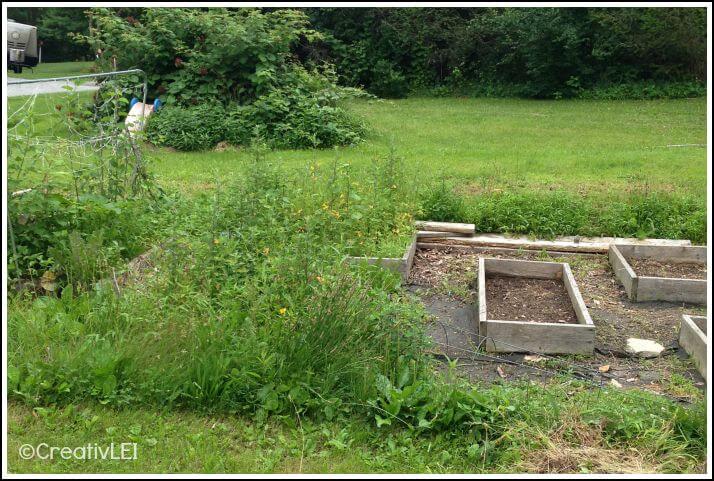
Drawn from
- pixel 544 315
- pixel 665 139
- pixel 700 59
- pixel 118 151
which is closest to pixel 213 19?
pixel 118 151

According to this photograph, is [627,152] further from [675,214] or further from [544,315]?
[544,315]

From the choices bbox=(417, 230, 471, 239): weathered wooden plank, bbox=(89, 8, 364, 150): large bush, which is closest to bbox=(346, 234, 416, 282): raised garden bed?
bbox=(417, 230, 471, 239): weathered wooden plank

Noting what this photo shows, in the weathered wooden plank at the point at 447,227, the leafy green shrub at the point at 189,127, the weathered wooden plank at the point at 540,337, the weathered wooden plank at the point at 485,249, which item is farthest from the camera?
the leafy green shrub at the point at 189,127

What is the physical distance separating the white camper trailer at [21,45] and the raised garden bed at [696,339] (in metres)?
7.36

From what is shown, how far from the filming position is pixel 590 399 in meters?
4.14

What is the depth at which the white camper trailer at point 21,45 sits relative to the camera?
814 cm

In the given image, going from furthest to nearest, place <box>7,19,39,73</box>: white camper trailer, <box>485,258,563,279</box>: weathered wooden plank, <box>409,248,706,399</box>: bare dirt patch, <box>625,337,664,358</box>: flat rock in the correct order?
<box>7,19,39,73</box>: white camper trailer → <box>485,258,563,279</box>: weathered wooden plank → <box>625,337,664,358</box>: flat rock → <box>409,248,706,399</box>: bare dirt patch

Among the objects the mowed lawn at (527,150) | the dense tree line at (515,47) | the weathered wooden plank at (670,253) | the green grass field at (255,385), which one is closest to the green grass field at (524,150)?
the mowed lawn at (527,150)

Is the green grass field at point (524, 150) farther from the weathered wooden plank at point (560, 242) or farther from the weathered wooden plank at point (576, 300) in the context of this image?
the weathered wooden plank at point (576, 300)

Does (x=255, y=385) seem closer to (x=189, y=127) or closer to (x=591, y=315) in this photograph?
(x=591, y=315)

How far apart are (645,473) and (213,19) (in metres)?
12.0

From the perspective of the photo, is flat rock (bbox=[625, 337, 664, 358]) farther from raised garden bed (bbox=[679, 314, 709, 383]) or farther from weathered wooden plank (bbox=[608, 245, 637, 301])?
weathered wooden plank (bbox=[608, 245, 637, 301])

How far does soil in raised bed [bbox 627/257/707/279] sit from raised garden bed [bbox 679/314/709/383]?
144cm

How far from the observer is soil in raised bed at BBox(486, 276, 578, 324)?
18.4 ft
